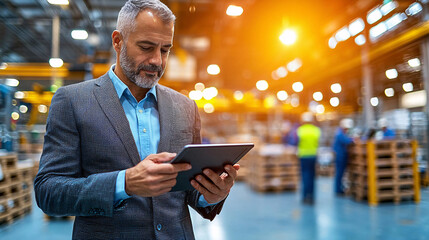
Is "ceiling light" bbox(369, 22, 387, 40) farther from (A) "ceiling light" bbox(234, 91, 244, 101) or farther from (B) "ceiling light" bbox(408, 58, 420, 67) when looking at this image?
(A) "ceiling light" bbox(234, 91, 244, 101)

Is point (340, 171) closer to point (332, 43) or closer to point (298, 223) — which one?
point (298, 223)

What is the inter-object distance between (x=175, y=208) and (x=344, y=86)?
36.1 feet

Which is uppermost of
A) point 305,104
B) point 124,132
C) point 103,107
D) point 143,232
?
point 305,104

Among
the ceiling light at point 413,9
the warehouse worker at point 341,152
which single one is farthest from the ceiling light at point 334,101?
the ceiling light at point 413,9

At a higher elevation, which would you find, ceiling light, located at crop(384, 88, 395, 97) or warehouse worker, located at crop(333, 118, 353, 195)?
ceiling light, located at crop(384, 88, 395, 97)

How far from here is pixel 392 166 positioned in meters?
6.97

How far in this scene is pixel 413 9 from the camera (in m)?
4.66

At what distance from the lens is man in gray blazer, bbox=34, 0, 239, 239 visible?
1.11 metres

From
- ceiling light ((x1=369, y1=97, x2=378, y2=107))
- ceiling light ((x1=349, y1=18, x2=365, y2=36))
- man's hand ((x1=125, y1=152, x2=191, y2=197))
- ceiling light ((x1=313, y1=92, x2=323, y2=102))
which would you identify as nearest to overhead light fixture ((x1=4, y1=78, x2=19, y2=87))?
man's hand ((x1=125, y1=152, x2=191, y2=197))

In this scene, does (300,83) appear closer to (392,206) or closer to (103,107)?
(392,206)

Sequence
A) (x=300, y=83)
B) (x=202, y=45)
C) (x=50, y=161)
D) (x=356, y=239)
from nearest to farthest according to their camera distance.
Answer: (x=50, y=161)
(x=356, y=239)
(x=300, y=83)
(x=202, y=45)

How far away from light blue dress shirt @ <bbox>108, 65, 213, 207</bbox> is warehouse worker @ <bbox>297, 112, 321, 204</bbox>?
6.26m

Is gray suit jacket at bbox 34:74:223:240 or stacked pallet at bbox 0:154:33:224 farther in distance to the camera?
stacked pallet at bbox 0:154:33:224

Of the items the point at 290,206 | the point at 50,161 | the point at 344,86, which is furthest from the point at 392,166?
the point at 50,161
